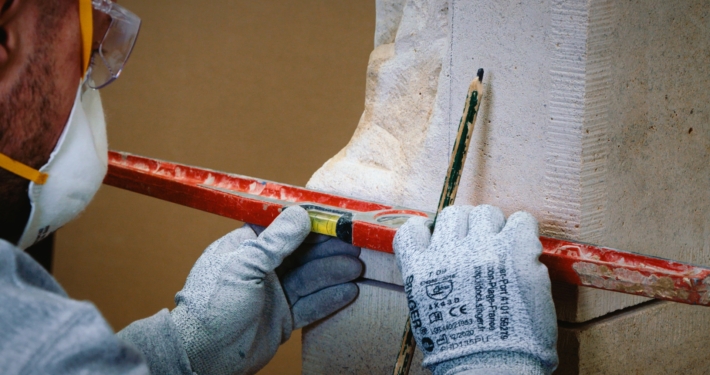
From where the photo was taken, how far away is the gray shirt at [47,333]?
747 mm

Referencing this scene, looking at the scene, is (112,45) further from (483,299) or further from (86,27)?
(483,299)

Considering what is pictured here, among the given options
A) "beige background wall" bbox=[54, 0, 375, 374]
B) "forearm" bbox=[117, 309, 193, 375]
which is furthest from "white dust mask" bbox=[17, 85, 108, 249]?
"beige background wall" bbox=[54, 0, 375, 374]

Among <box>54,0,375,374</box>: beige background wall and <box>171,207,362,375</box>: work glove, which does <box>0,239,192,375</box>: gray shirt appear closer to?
<box>171,207,362,375</box>: work glove

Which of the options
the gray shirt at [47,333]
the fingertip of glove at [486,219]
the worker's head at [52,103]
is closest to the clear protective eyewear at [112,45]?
the worker's head at [52,103]

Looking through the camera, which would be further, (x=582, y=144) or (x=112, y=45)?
(x=112, y=45)

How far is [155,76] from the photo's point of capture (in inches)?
134

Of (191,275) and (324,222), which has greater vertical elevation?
(324,222)

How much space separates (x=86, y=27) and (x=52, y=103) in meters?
0.16

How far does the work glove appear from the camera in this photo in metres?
1.45

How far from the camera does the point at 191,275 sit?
1540 millimetres

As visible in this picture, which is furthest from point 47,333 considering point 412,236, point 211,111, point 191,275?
point 211,111

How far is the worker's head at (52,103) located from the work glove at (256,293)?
33 cm

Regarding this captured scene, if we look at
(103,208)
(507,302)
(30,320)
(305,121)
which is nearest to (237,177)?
(507,302)

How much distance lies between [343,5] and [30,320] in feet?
9.26
